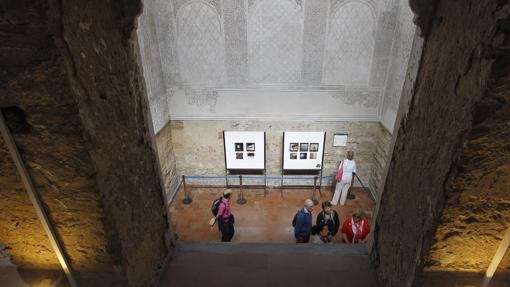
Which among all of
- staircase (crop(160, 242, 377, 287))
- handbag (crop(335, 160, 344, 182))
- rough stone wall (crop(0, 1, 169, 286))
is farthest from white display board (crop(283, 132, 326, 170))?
rough stone wall (crop(0, 1, 169, 286))

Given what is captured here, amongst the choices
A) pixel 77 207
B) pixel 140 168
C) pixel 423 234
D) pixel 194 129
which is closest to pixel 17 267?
pixel 77 207

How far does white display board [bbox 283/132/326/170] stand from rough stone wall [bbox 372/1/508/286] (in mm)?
4940

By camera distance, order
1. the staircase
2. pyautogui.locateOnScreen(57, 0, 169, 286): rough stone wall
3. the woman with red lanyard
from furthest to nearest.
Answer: the woman with red lanyard
the staircase
pyautogui.locateOnScreen(57, 0, 169, 286): rough stone wall

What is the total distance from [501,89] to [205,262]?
2.06 meters

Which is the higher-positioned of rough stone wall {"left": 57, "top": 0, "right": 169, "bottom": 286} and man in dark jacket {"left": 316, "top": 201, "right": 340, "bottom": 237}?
rough stone wall {"left": 57, "top": 0, "right": 169, "bottom": 286}

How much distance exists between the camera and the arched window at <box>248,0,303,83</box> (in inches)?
239

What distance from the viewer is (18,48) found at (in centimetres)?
116

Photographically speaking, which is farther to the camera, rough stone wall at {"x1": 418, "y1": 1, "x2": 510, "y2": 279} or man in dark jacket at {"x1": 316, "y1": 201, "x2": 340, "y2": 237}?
man in dark jacket at {"x1": 316, "y1": 201, "x2": 340, "y2": 237}

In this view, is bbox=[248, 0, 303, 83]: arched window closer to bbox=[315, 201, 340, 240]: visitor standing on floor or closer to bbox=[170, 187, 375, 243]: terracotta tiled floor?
bbox=[170, 187, 375, 243]: terracotta tiled floor

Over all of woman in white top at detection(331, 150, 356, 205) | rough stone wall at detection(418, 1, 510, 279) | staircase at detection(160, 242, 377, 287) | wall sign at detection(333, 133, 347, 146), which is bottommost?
woman in white top at detection(331, 150, 356, 205)

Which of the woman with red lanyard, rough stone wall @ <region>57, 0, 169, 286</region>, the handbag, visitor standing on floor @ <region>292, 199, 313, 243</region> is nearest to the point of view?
rough stone wall @ <region>57, 0, 169, 286</region>

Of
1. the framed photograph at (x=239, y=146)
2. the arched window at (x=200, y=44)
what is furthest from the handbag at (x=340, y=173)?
the arched window at (x=200, y=44)

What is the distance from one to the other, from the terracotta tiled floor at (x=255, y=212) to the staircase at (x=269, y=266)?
3.68 meters

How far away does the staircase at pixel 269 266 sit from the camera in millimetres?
2170
